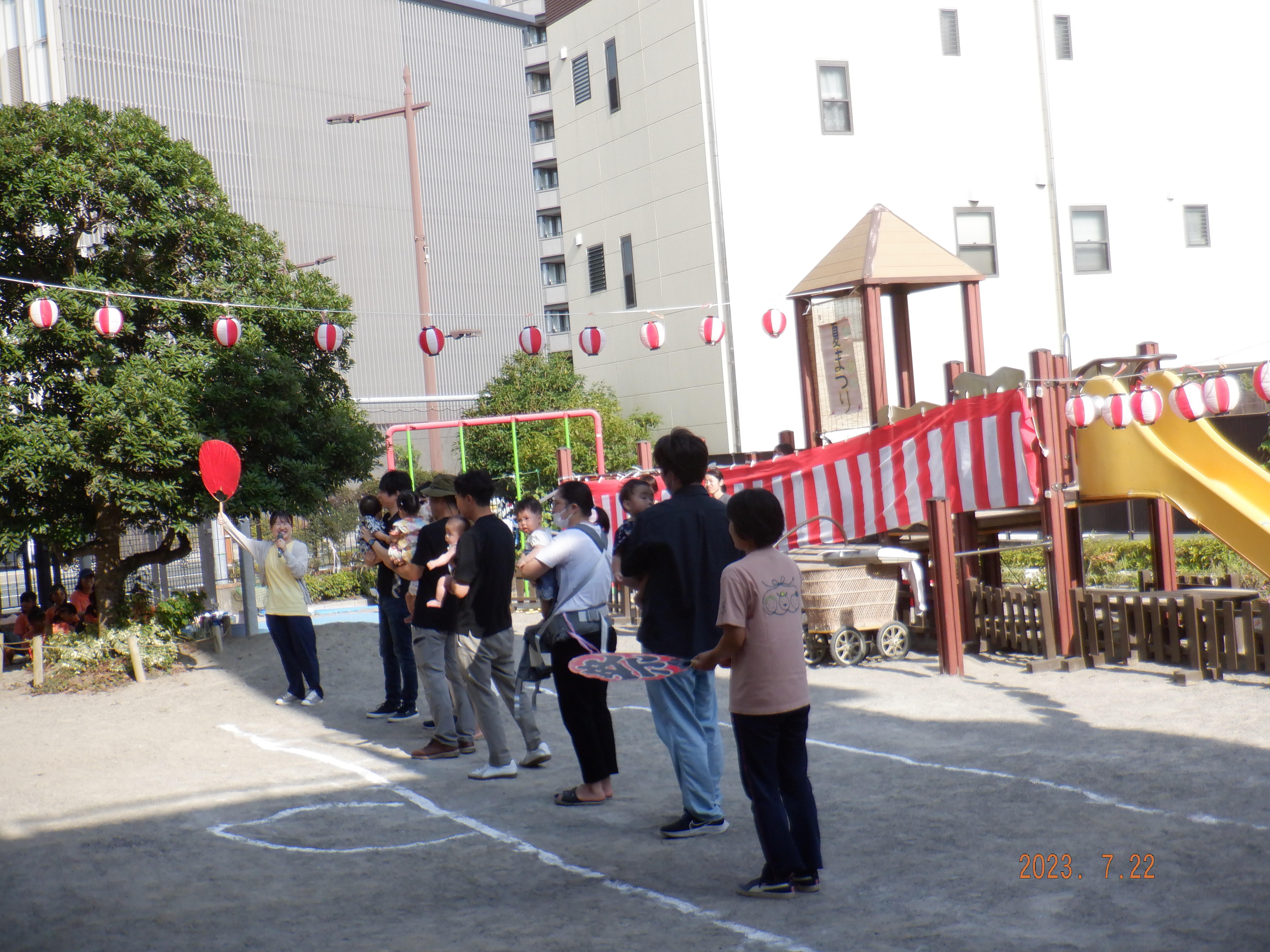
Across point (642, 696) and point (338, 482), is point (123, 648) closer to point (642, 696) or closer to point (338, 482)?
point (338, 482)

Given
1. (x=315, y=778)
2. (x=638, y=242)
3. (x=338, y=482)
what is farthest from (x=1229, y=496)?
(x=638, y=242)

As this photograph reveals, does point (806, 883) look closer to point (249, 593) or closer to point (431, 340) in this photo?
point (249, 593)

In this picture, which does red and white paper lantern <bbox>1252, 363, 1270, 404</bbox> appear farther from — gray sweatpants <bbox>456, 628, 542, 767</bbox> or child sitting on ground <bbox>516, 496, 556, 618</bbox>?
gray sweatpants <bbox>456, 628, 542, 767</bbox>

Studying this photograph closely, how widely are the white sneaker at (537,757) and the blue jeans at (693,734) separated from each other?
1974mm

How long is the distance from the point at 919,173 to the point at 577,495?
1641cm

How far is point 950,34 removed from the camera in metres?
22.0

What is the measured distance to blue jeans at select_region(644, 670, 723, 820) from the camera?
5969mm

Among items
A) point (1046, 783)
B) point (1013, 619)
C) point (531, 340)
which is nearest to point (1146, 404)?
point (1013, 619)

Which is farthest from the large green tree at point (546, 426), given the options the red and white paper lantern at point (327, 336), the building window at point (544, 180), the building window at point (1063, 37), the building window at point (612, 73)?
the building window at point (544, 180)

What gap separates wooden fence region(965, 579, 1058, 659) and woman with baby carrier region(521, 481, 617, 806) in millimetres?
5088

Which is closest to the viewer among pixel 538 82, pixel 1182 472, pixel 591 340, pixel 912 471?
pixel 1182 472

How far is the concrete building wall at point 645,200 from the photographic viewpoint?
70.0 ft

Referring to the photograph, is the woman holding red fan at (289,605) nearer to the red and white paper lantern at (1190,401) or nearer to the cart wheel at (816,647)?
the cart wheel at (816,647)

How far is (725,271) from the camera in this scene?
2103cm
